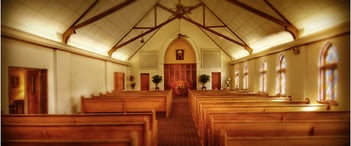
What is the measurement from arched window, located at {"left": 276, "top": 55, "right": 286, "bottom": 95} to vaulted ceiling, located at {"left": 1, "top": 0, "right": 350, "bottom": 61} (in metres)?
0.70

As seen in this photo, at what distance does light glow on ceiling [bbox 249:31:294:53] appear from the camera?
23.9 feet

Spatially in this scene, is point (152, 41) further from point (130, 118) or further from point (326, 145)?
point (326, 145)

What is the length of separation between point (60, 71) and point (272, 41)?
7430 millimetres

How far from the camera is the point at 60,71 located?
6559mm

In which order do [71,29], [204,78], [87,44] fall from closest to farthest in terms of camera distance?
[71,29]
[87,44]
[204,78]

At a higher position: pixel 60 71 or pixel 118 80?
pixel 60 71

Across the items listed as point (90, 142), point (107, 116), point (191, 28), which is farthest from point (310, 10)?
point (191, 28)

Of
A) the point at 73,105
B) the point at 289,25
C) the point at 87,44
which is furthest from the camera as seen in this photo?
the point at 87,44

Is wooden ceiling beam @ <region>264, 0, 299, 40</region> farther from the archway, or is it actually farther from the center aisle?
the archway

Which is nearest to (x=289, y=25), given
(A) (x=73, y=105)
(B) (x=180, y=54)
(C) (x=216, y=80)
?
(A) (x=73, y=105)

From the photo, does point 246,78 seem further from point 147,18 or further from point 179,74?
point 147,18

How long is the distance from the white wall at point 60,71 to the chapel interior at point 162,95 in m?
0.03

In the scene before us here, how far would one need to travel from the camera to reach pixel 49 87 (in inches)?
240

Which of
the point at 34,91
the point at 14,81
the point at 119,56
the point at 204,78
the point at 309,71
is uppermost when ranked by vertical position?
the point at 119,56
